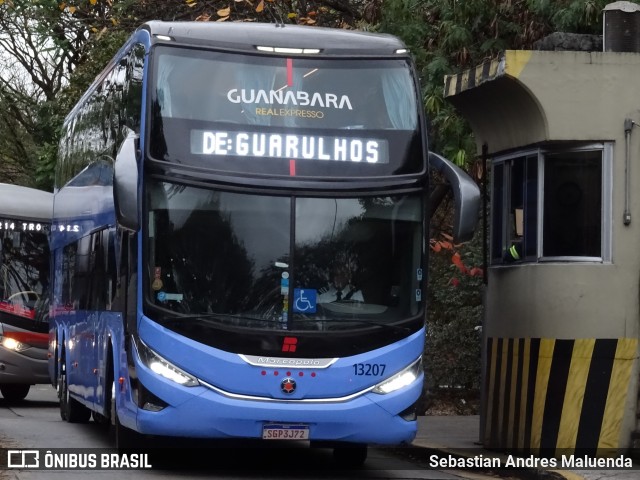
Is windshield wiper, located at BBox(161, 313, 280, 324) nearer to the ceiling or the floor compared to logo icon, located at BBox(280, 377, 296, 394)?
nearer to the ceiling

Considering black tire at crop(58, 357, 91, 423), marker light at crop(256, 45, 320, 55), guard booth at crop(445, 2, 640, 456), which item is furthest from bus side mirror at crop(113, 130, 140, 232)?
black tire at crop(58, 357, 91, 423)

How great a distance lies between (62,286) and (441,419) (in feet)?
18.2

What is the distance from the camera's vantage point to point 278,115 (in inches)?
523

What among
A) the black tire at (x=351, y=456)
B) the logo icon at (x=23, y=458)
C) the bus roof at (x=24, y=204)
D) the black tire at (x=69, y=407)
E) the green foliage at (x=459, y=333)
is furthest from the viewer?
the bus roof at (x=24, y=204)

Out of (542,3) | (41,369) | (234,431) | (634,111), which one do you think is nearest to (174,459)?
(234,431)

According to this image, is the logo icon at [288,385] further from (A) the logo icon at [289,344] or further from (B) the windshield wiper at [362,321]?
(B) the windshield wiper at [362,321]

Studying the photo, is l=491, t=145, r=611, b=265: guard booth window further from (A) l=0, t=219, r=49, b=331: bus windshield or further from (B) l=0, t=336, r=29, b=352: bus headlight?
(A) l=0, t=219, r=49, b=331: bus windshield

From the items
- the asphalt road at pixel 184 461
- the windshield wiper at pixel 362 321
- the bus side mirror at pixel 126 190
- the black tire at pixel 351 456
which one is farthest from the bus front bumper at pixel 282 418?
the bus side mirror at pixel 126 190

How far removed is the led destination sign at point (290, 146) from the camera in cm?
1310

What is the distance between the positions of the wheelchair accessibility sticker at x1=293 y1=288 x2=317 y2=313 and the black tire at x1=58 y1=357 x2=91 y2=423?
7.23m

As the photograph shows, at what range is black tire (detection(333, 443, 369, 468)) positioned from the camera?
574 inches

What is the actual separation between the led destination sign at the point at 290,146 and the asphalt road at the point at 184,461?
2900mm

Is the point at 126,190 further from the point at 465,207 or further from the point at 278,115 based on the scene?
the point at 465,207

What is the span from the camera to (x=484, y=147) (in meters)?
16.1
